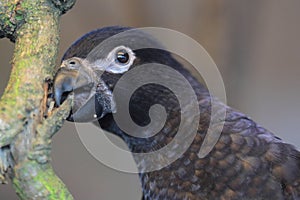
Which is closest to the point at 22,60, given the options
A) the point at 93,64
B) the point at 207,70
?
the point at 93,64

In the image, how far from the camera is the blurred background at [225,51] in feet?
6.35

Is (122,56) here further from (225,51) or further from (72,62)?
(225,51)

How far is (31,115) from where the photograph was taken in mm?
594

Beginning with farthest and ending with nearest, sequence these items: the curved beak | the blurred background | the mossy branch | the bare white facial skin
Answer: the blurred background, the bare white facial skin, the curved beak, the mossy branch

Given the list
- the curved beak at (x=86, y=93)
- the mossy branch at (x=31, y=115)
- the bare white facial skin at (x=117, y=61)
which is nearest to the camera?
the mossy branch at (x=31, y=115)

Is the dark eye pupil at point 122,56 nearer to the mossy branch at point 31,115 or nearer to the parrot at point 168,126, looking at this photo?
the parrot at point 168,126

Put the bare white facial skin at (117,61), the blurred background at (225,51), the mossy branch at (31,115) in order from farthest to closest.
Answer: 1. the blurred background at (225,51)
2. the bare white facial skin at (117,61)
3. the mossy branch at (31,115)

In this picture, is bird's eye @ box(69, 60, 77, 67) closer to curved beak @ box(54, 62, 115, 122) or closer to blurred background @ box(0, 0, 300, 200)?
curved beak @ box(54, 62, 115, 122)

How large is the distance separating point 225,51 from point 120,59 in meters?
1.06

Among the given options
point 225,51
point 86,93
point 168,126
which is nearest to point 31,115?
point 86,93

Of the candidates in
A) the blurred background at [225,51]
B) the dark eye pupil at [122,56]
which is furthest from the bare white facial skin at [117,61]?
the blurred background at [225,51]

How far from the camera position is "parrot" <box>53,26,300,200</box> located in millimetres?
926

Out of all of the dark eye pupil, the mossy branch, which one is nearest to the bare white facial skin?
the dark eye pupil

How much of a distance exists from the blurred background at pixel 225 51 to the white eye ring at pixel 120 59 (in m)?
0.90
